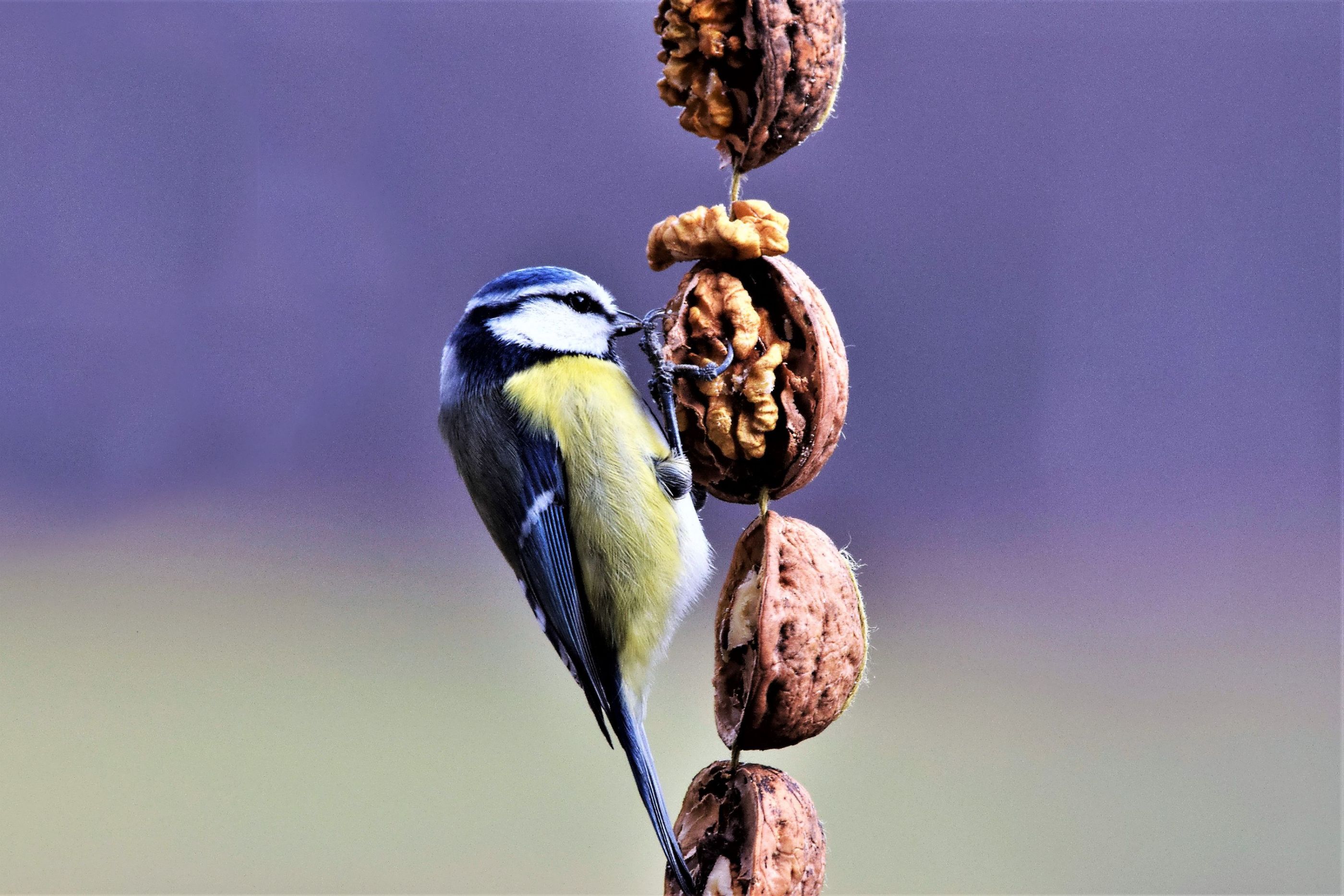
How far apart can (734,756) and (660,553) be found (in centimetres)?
24

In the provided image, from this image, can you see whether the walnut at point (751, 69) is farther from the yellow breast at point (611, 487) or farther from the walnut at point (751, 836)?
the walnut at point (751, 836)

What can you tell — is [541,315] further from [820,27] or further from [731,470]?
[820,27]

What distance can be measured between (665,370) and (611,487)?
0.19 metres

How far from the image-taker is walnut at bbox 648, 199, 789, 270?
765 mm

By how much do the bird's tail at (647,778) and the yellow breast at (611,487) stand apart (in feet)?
0.16

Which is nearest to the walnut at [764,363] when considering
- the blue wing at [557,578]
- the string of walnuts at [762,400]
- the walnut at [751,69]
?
the string of walnuts at [762,400]

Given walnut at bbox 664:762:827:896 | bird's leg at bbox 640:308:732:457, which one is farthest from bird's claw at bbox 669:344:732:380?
walnut at bbox 664:762:827:896

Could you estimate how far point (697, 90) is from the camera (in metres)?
0.79

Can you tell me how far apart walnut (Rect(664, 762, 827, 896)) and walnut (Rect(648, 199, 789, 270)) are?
0.41 metres

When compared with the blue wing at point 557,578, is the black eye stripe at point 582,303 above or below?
above

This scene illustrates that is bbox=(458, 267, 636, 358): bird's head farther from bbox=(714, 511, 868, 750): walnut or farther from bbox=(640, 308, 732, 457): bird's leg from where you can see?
bbox=(714, 511, 868, 750): walnut

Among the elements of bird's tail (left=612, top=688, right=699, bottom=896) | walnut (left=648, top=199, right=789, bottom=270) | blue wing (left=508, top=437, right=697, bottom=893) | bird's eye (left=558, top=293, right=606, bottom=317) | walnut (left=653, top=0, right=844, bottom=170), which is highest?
walnut (left=653, top=0, right=844, bottom=170)

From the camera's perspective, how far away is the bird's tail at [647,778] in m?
0.82

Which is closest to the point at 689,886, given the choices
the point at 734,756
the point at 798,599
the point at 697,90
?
the point at 734,756
